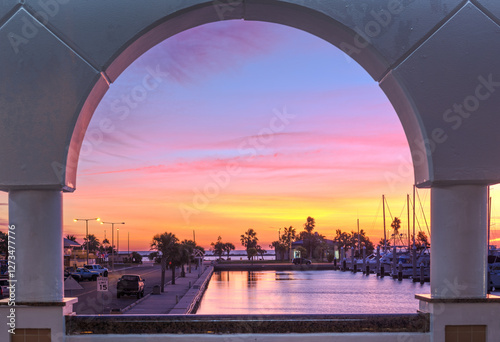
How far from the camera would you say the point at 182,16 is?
4148mm

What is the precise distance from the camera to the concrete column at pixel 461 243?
4082 millimetres

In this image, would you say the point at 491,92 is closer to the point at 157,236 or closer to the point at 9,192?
the point at 9,192

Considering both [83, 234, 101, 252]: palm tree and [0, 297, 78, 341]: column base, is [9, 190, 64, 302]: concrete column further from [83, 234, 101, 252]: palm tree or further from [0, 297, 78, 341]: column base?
[83, 234, 101, 252]: palm tree

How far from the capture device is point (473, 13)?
405 centimetres

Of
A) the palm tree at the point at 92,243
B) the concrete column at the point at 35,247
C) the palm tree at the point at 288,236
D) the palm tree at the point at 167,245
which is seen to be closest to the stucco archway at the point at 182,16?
the concrete column at the point at 35,247

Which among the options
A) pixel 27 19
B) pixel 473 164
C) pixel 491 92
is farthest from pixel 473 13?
pixel 27 19

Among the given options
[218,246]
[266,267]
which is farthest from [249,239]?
[266,267]

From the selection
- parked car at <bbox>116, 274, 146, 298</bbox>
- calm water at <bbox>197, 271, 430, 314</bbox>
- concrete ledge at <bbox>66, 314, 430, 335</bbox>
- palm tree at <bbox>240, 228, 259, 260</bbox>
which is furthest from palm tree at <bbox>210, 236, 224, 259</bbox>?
concrete ledge at <bbox>66, 314, 430, 335</bbox>

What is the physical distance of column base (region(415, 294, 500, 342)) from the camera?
4035 millimetres

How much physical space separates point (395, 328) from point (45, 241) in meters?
2.88

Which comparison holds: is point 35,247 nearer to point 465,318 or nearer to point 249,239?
point 465,318

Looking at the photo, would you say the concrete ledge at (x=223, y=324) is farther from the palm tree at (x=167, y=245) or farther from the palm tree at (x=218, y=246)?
the palm tree at (x=218, y=246)

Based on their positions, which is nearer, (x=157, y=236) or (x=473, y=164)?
(x=473, y=164)

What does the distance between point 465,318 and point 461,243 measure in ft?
1.91
